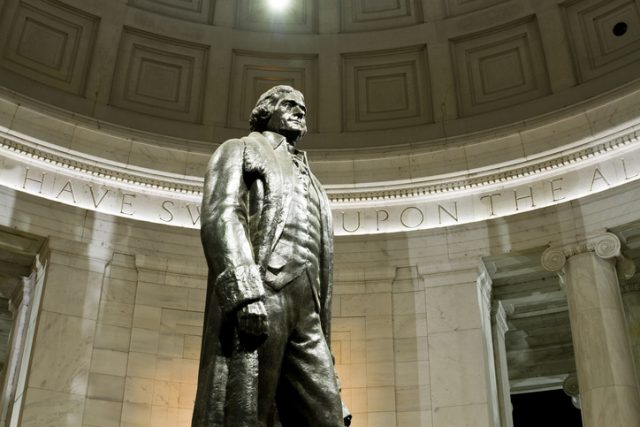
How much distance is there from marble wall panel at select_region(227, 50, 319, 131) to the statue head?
30.0ft

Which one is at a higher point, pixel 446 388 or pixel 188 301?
pixel 188 301

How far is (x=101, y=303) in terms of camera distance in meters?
13.2

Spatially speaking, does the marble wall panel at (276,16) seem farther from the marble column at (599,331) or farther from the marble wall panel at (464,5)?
the marble column at (599,331)

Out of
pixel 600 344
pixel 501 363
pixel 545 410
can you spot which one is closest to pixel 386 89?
pixel 501 363

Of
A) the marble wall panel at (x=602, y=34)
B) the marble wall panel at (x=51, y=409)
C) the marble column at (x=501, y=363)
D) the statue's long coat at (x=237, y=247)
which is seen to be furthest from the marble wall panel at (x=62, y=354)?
the marble wall panel at (x=602, y=34)

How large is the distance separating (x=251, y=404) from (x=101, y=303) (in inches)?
336

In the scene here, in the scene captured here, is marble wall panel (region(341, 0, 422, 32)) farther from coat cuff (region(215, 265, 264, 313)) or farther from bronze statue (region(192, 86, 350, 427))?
coat cuff (region(215, 265, 264, 313))

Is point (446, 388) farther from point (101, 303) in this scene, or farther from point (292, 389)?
point (292, 389)

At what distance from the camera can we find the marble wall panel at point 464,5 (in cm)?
1580

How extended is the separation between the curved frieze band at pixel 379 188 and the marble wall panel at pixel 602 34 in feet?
5.67

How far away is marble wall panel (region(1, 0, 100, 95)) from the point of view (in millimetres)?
14828

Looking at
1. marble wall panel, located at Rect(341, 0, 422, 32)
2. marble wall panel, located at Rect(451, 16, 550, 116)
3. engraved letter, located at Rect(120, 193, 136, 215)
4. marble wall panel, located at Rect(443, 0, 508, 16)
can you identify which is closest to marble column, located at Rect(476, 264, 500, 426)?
marble wall panel, located at Rect(451, 16, 550, 116)

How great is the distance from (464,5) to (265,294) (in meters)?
11.7

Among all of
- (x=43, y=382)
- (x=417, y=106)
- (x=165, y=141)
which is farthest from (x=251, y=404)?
(x=417, y=106)
